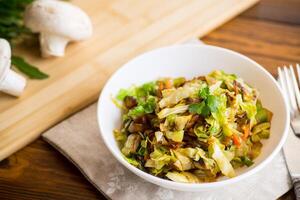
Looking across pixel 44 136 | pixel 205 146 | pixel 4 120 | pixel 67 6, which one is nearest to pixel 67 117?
pixel 44 136

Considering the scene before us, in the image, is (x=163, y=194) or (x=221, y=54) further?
(x=221, y=54)

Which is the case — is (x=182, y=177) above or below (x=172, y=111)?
below

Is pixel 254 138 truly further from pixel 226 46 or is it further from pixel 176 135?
pixel 226 46

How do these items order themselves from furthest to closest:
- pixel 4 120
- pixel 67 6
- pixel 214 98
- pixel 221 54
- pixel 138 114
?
pixel 67 6
pixel 4 120
pixel 221 54
pixel 138 114
pixel 214 98

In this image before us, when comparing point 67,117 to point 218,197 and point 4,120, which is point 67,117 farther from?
point 218,197

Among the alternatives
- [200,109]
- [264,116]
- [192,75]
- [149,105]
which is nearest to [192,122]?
[200,109]

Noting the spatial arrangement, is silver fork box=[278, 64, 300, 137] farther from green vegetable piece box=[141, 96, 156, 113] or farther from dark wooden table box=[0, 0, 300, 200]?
green vegetable piece box=[141, 96, 156, 113]
